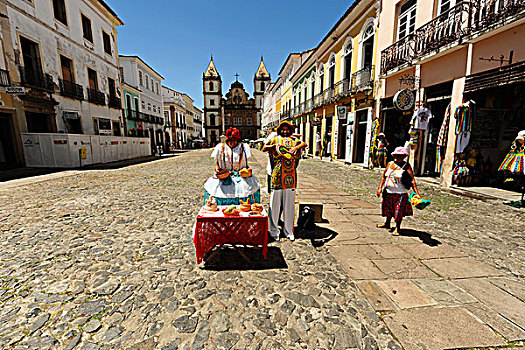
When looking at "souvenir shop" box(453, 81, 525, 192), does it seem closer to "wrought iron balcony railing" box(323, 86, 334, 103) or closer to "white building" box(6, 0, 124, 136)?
"wrought iron balcony railing" box(323, 86, 334, 103)

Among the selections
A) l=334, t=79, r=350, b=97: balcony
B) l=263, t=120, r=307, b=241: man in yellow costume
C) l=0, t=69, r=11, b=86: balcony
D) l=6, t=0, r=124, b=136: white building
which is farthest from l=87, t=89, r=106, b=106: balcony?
l=263, t=120, r=307, b=241: man in yellow costume

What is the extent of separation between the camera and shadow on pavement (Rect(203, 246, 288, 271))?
3.19m

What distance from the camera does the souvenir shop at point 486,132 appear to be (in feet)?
24.4

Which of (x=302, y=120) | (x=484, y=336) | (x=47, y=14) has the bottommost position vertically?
(x=484, y=336)

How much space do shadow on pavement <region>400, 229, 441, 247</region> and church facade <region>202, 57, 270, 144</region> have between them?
6084 cm

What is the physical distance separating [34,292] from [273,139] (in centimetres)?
351

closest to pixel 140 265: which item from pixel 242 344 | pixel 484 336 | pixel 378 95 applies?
pixel 242 344

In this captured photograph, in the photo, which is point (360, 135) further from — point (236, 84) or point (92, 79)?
point (236, 84)

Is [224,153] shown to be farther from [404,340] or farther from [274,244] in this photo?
[404,340]

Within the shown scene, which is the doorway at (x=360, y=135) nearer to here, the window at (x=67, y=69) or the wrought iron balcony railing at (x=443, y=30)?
the wrought iron balcony railing at (x=443, y=30)

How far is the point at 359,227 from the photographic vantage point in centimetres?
456

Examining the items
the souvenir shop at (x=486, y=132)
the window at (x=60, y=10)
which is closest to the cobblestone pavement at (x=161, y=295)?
the souvenir shop at (x=486, y=132)

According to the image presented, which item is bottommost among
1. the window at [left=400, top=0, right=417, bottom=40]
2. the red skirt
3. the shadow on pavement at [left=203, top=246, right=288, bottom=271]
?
the shadow on pavement at [left=203, top=246, right=288, bottom=271]

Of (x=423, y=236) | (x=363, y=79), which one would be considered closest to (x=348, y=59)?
(x=363, y=79)
